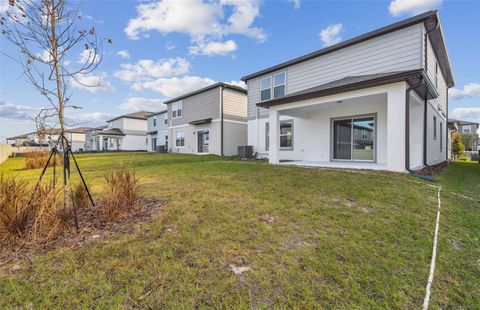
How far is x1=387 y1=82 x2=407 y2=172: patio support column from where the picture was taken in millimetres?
7441

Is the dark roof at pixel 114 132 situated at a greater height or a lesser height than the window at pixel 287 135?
greater

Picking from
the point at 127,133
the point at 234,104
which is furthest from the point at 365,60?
the point at 127,133

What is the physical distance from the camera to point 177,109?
2431 cm

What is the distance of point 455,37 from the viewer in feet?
39.9

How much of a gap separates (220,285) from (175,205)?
2487 millimetres

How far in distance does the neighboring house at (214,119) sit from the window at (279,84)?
5455mm

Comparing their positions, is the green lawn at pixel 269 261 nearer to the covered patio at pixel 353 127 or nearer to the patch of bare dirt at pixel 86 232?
the patch of bare dirt at pixel 86 232

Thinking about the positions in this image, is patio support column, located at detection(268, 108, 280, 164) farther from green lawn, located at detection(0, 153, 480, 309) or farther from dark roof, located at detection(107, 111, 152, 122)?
dark roof, located at detection(107, 111, 152, 122)

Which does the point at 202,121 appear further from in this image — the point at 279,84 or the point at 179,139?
the point at 279,84

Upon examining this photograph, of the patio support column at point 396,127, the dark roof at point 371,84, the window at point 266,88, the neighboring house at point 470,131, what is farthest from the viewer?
the neighboring house at point 470,131

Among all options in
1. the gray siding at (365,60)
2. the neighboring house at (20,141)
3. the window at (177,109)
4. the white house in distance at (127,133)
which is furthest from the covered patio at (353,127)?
the neighboring house at (20,141)

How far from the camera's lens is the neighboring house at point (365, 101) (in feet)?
25.3

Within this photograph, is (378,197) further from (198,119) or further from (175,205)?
(198,119)

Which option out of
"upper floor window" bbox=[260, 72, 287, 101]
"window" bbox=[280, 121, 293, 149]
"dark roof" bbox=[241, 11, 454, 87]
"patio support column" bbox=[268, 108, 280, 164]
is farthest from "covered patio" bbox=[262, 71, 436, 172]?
"dark roof" bbox=[241, 11, 454, 87]
